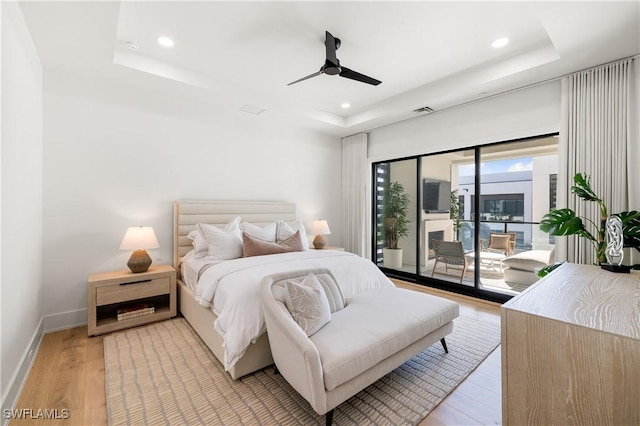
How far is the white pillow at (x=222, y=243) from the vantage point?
3.17m

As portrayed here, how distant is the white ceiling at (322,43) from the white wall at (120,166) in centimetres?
30

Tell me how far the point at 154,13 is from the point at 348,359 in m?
2.94

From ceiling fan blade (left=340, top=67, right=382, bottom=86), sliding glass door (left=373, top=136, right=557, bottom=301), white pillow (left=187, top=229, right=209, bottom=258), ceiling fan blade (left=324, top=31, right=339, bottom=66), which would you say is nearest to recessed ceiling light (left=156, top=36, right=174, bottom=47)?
ceiling fan blade (left=324, top=31, right=339, bottom=66)

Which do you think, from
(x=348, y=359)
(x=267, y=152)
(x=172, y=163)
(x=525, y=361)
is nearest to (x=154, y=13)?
(x=172, y=163)

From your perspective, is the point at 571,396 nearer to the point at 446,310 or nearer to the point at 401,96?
the point at 446,310

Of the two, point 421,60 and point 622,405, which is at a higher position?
point 421,60

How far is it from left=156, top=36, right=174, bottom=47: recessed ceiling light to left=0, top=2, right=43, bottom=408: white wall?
910mm

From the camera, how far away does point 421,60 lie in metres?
3.01

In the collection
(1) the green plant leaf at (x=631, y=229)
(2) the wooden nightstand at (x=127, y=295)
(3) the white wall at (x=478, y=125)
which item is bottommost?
(2) the wooden nightstand at (x=127, y=295)

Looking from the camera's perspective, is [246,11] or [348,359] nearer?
[348,359]

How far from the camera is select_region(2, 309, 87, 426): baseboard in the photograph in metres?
1.72

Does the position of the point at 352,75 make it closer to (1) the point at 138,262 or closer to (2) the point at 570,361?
(2) the point at 570,361

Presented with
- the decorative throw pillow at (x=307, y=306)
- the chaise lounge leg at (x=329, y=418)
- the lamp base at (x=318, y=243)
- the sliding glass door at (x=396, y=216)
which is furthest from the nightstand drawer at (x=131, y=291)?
the sliding glass door at (x=396, y=216)

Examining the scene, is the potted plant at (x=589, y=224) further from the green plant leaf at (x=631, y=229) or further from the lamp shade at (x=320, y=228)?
the lamp shade at (x=320, y=228)
